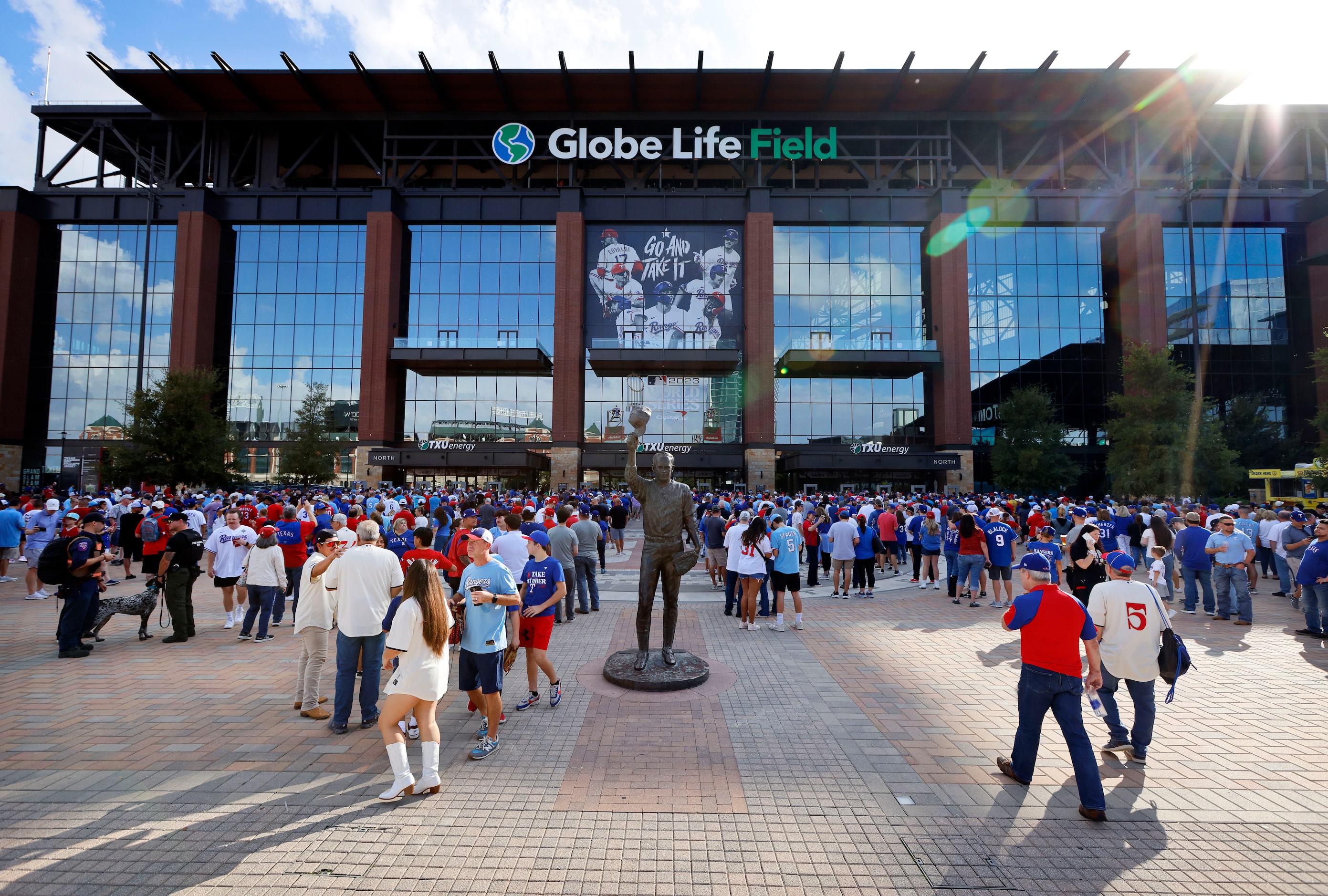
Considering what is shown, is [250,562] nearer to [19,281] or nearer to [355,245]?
[355,245]

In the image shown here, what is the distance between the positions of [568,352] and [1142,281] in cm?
3664

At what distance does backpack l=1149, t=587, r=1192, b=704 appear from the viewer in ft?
16.0

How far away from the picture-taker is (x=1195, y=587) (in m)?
11.1

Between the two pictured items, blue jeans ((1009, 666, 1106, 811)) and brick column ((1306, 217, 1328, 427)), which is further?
brick column ((1306, 217, 1328, 427))

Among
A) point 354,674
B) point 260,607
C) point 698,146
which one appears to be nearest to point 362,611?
point 354,674

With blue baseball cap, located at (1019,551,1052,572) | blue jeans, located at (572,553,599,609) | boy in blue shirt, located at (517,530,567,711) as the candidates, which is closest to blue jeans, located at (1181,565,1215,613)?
blue baseball cap, located at (1019,551,1052,572)

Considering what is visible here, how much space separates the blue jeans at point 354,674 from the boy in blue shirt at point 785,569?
6.36m

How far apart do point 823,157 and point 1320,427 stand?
2932 centimetres

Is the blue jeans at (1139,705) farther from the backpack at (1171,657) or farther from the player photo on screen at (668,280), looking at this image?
the player photo on screen at (668,280)

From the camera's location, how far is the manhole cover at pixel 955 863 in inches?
135

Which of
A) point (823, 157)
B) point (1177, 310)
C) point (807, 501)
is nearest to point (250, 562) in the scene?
point (807, 501)

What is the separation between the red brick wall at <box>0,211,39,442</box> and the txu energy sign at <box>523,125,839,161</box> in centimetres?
3022

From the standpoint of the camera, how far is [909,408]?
125 feet

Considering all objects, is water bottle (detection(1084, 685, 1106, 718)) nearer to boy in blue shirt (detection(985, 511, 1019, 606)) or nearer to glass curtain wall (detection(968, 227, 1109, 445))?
boy in blue shirt (detection(985, 511, 1019, 606))
